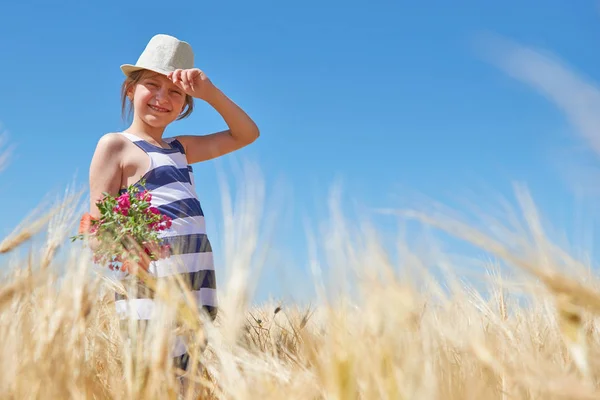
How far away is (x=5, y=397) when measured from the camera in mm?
821

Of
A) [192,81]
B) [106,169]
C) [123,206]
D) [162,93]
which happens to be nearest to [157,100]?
[162,93]

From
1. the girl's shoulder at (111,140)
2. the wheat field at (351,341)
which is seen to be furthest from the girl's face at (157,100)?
the wheat field at (351,341)

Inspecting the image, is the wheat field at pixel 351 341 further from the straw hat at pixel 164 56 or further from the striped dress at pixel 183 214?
the straw hat at pixel 164 56

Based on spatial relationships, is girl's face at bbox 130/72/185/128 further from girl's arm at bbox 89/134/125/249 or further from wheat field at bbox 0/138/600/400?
wheat field at bbox 0/138/600/400

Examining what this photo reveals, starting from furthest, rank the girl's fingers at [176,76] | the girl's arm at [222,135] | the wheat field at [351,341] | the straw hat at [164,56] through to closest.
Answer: the girl's arm at [222,135]
the straw hat at [164,56]
the girl's fingers at [176,76]
the wheat field at [351,341]

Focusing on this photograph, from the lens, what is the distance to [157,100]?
1.91 m

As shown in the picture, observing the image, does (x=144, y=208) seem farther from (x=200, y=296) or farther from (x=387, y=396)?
(x=387, y=396)

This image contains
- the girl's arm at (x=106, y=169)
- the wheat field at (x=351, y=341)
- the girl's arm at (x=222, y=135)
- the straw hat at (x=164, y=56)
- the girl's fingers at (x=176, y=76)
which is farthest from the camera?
the girl's arm at (x=222, y=135)

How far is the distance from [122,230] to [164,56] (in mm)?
792

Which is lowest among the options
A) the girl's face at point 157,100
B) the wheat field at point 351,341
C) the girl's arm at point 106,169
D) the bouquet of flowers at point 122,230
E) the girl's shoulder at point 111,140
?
the wheat field at point 351,341

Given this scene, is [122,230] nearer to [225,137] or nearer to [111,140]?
[111,140]

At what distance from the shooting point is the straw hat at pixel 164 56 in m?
1.95

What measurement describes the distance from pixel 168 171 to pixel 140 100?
0.27m

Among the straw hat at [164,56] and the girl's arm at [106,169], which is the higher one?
the straw hat at [164,56]
